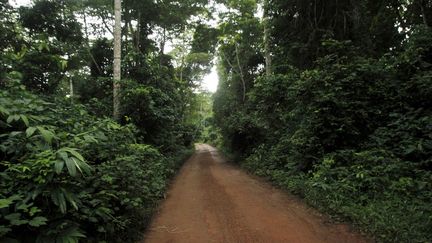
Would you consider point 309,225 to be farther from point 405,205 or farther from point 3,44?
point 3,44

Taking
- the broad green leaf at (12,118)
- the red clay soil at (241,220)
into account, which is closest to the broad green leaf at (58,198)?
the broad green leaf at (12,118)

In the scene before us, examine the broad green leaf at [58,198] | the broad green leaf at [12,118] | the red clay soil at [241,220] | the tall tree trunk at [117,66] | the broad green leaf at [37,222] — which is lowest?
the red clay soil at [241,220]

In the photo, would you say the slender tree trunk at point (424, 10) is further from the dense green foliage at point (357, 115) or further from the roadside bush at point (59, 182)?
the roadside bush at point (59, 182)

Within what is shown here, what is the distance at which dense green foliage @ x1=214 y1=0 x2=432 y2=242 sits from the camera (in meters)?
5.11

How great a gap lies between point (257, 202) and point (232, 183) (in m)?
2.96

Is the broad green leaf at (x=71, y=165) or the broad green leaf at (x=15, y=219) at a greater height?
the broad green leaf at (x=71, y=165)

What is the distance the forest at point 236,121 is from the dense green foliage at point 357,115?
36mm

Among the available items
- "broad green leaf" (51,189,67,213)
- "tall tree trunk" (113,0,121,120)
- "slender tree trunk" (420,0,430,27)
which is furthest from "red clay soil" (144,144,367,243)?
"slender tree trunk" (420,0,430,27)

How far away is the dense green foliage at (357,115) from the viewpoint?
5.11 metres

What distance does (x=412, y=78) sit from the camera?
7051mm

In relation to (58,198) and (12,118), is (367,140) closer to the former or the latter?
(58,198)

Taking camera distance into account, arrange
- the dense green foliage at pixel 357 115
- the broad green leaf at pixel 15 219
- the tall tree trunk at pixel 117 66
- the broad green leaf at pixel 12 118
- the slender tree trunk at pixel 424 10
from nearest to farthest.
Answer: the broad green leaf at pixel 15 219 < the broad green leaf at pixel 12 118 < the dense green foliage at pixel 357 115 < the slender tree trunk at pixel 424 10 < the tall tree trunk at pixel 117 66

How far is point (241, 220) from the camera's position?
5.37 metres

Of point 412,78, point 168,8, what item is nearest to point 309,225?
point 412,78
